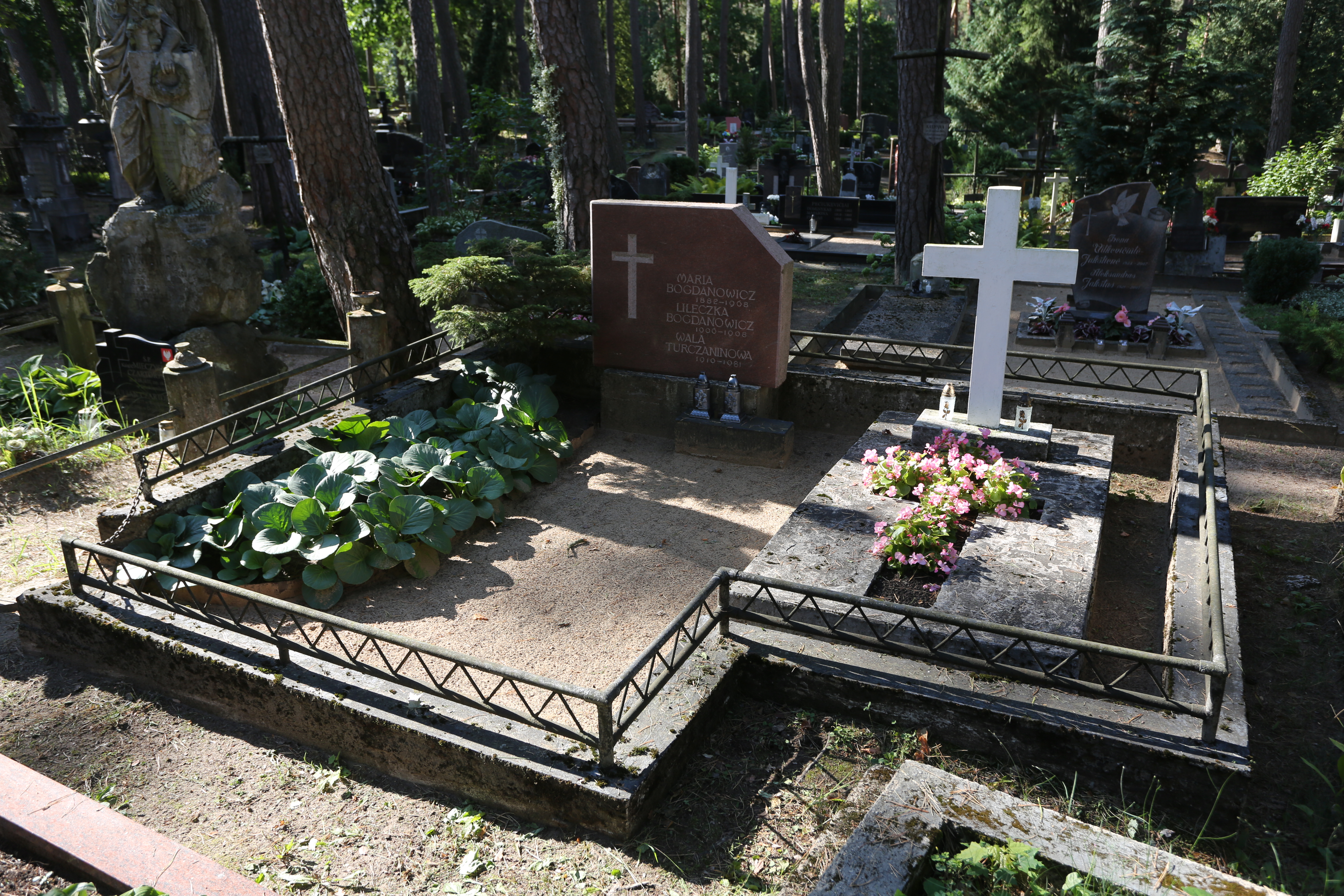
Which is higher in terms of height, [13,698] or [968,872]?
[968,872]

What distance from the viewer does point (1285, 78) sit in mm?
22547

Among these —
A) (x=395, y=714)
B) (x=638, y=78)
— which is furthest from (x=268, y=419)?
(x=638, y=78)

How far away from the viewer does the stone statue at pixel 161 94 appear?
27.1 ft

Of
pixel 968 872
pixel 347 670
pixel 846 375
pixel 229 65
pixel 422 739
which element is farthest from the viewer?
pixel 229 65

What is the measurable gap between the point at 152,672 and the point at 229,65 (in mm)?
19020

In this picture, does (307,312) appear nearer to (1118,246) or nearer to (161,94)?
→ (161,94)

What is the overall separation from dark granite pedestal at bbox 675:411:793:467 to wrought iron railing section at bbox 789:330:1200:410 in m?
0.94

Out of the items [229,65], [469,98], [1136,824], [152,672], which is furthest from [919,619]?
[469,98]

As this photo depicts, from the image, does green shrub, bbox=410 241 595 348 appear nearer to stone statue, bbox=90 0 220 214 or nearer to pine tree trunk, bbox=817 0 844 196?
stone statue, bbox=90 0 220 214

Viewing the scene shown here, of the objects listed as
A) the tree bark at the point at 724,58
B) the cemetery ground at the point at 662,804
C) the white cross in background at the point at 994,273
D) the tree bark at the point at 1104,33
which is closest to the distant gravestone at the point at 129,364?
the cemetery ground at the point at 662,804

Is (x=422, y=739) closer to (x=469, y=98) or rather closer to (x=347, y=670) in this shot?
(x=347, y=670)

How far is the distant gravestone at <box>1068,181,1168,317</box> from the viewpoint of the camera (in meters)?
11.3

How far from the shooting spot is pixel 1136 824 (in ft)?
11.4

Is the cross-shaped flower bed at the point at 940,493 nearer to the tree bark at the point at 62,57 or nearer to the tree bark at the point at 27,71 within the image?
the tree bark at the point at 62,57
